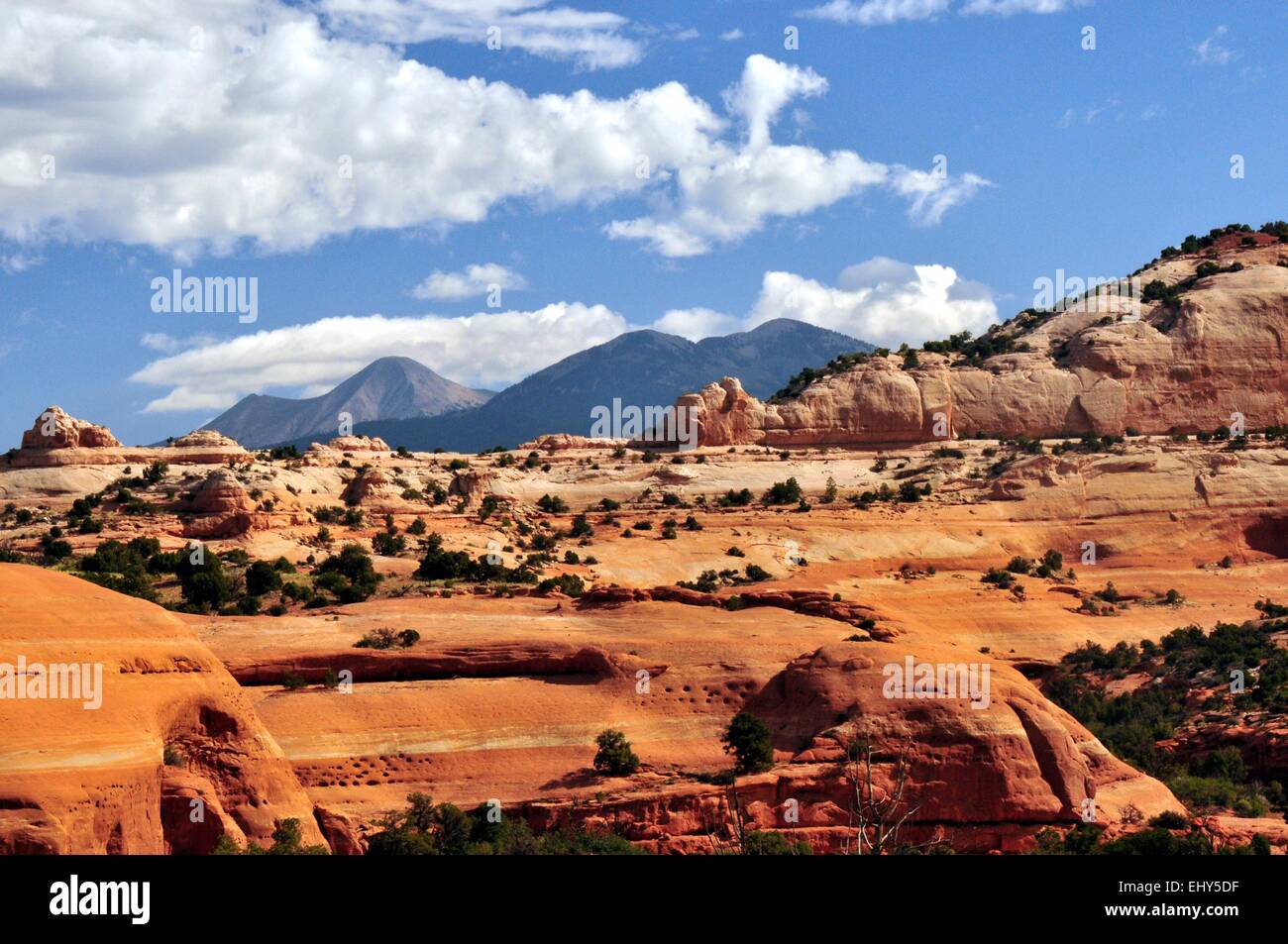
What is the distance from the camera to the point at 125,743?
24406mm

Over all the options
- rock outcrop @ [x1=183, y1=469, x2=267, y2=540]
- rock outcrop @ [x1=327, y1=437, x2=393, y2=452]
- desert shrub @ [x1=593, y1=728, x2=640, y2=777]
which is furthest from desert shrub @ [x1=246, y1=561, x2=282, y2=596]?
rock outcrop @ [x1=327, y1=437, x2=393, y2=452]

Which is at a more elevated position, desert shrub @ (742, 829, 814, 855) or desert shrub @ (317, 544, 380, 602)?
desert shrub @ (317, 544, 380, 602)

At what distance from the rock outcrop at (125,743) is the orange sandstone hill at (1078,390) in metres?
57.5

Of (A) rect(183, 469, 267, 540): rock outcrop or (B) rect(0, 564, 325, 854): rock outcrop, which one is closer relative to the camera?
(B) rect(0, 564, 325, 854): rock outcrop

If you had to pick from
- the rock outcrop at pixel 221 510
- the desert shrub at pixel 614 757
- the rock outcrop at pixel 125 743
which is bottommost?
the desert shrub at pixel 614 757

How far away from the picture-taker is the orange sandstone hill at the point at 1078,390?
281 feet

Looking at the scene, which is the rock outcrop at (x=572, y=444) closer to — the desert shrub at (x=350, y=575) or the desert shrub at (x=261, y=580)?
the desert shrub at (x=350, y=575)

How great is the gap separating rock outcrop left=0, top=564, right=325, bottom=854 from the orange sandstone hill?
189ft

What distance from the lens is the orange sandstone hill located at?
85.6m

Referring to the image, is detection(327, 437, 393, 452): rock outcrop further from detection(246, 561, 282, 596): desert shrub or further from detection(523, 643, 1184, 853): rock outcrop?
detection(523, 643, 1184, 853): rock outcrop

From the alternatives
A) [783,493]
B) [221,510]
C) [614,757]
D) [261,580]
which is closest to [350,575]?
[261,580]

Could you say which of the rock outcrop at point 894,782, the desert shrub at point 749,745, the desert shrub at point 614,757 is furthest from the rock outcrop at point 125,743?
the desert shrub at point 749,745

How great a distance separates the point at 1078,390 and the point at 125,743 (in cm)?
6998
